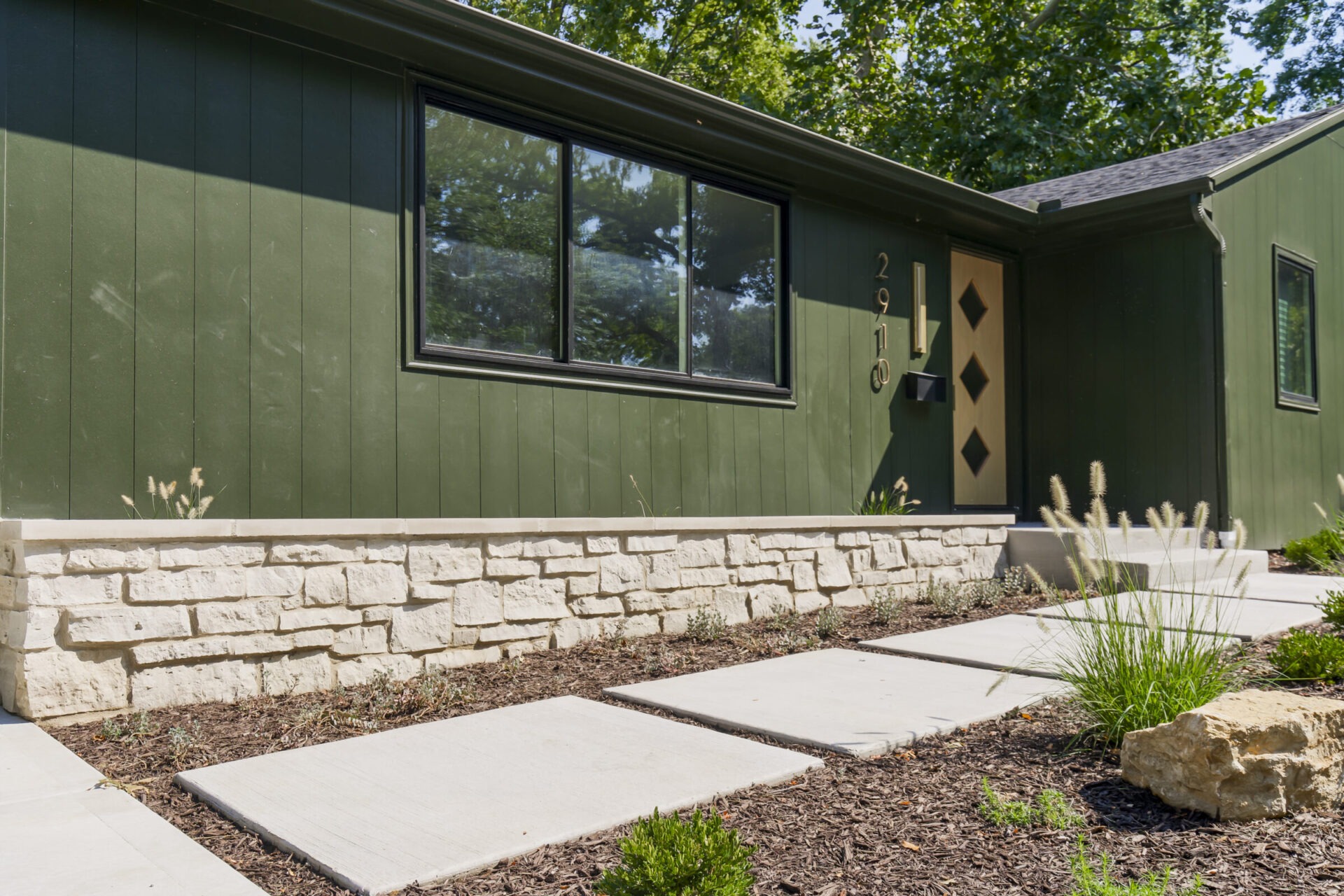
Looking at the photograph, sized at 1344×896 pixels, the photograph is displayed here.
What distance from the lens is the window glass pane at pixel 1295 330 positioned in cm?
844

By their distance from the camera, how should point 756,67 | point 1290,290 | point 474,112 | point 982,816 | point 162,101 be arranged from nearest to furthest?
point 982,816
point 162,101
point 474,112
point 1290,290
point 756,67

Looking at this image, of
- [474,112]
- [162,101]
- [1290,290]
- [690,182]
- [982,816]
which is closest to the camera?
[982,816]

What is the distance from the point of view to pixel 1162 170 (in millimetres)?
8422

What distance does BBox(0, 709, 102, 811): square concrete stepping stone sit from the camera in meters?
2.47

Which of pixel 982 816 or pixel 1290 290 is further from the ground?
pixel 1290 290

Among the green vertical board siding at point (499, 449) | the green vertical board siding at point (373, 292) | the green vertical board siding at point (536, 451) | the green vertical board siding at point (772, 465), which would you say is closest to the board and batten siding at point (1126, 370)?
the green vertical board siding at point (772, 465)

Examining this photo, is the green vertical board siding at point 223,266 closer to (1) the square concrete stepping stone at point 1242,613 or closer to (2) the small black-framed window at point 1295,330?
(1) the square concrete stepping stone at point 1242,613

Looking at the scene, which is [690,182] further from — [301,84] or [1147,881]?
[1147,881]

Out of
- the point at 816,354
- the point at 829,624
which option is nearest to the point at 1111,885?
the point at 829,624

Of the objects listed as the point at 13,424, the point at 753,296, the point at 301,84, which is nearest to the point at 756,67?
the point at 753,296

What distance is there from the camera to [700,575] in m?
4.96

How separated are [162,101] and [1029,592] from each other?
5.51m

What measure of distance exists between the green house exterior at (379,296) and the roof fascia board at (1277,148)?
7cm

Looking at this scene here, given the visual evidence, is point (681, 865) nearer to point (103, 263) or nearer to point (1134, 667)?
point (1134, 667)
